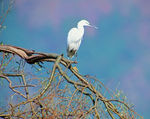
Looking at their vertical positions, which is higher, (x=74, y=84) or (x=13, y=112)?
(x=74, y=84)

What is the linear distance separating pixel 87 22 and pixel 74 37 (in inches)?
20.3

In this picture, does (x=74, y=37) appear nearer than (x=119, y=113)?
No

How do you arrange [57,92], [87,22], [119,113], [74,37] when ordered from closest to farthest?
[57,92]
[119,113]
[74,37]
[87,22]

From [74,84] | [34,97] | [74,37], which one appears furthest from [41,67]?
[74,37]

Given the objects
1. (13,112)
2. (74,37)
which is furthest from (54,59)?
(74,37)

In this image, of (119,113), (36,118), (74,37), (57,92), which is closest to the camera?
(36,118)

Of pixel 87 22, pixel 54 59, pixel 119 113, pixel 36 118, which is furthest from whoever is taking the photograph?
pixel 87 22

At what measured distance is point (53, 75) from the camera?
1.52 m

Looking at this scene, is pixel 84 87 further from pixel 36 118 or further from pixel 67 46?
pixel 67 46

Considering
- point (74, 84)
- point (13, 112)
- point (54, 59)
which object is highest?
point (54, 59)

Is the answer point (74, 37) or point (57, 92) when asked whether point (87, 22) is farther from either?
point (57, 92)

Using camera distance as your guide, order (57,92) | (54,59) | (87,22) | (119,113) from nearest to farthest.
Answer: (57,92) < (119,113) < (54,59) < (87,22)

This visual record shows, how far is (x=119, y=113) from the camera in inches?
61.3

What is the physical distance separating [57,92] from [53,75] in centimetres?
10
